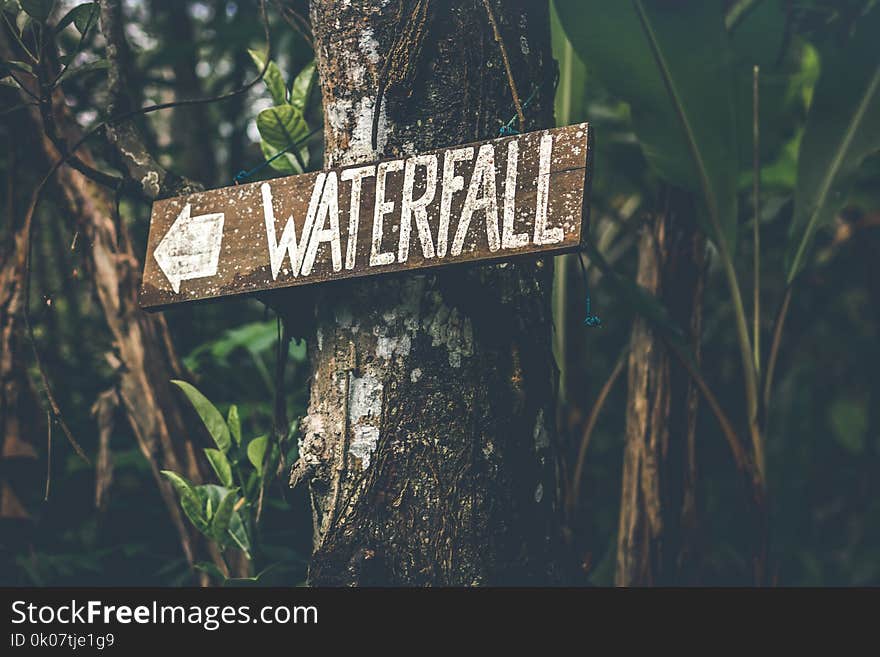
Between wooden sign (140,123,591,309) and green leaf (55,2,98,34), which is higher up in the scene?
green leaf (55,2,98,34)

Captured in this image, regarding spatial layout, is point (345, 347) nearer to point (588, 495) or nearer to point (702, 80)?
point (702, 80)

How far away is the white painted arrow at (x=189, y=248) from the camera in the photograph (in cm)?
85

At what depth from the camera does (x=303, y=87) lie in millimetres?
1132

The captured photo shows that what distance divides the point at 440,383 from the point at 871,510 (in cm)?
153

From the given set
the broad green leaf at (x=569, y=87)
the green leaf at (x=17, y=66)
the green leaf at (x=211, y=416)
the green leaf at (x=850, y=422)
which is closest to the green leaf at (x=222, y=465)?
the green leaf at (x=211, y=416)

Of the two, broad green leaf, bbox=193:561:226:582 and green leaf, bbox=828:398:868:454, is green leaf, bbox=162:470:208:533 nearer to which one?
broad green leaf, bbox=193:561:226:582

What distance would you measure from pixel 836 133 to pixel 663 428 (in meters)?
Answer: 0.52

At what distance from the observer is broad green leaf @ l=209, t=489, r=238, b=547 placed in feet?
Result: 3.33

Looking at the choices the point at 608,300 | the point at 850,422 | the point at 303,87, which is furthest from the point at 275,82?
the point at 850,422

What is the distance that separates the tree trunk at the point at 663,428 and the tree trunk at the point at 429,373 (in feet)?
1.78

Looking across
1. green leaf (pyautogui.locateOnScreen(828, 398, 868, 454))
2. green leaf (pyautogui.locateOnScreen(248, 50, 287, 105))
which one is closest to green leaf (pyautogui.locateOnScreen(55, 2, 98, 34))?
green leaf (pyautogui.locateOnScreen(248, 50, 287, 105))

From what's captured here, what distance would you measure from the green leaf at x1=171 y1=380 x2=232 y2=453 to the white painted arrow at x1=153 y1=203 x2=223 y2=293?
0.27 meters

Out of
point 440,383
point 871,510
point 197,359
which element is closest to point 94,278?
point 197,359

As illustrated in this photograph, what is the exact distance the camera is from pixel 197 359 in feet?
4.92
